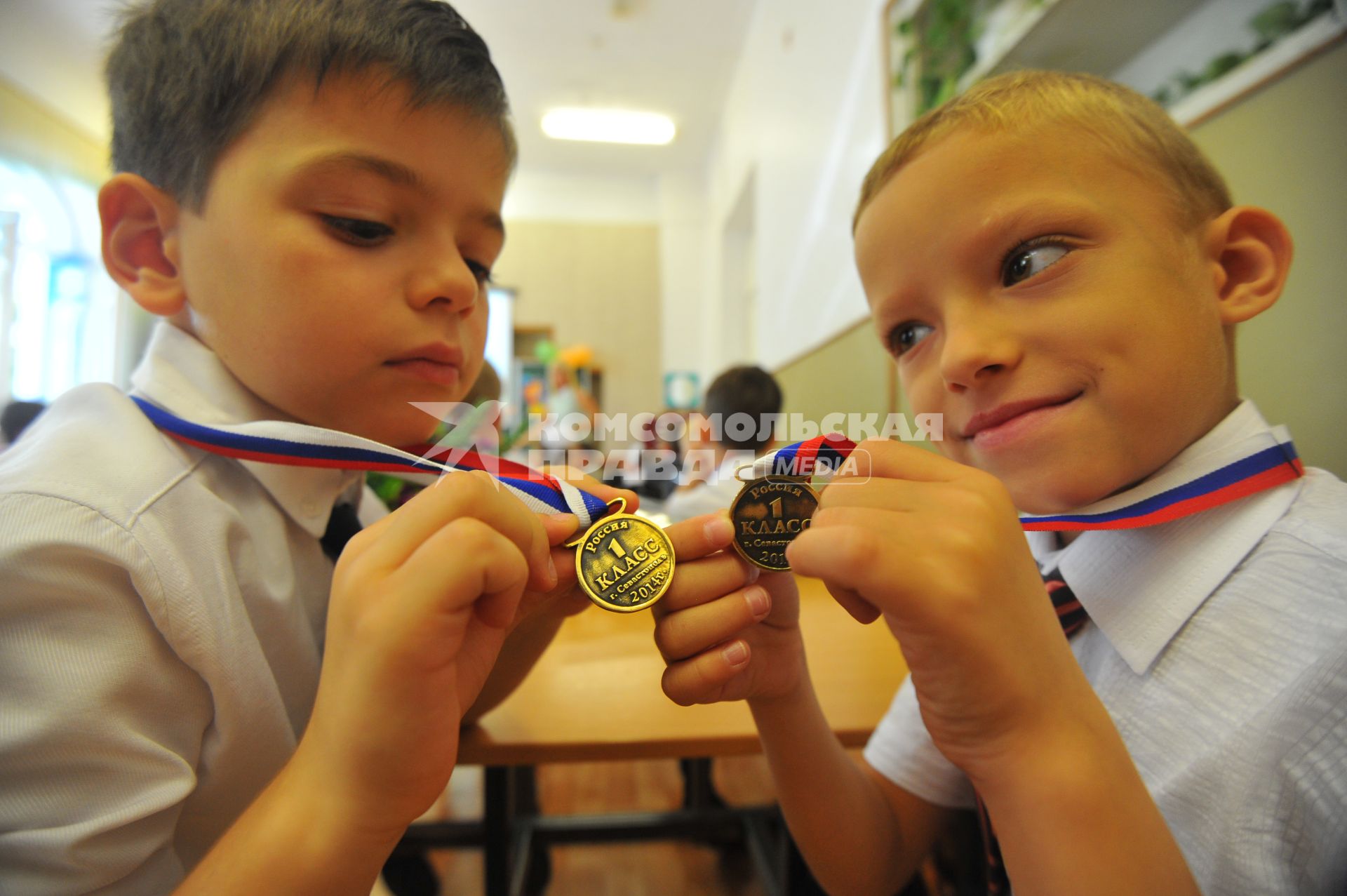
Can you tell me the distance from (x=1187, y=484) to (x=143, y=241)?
1.16 metres

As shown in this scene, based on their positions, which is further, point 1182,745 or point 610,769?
point 610,769

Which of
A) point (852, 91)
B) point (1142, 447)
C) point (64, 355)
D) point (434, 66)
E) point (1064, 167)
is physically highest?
A: point (852, 91)

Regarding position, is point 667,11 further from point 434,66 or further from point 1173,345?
point 1173,345

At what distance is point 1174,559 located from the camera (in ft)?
1.83

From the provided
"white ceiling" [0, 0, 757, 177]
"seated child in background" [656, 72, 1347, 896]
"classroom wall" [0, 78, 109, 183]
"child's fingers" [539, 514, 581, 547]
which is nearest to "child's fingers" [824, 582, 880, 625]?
"seated child in background" [656, 72, 1347, 896]

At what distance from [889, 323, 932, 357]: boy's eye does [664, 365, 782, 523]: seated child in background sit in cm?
126

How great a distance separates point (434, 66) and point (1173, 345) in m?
0.86

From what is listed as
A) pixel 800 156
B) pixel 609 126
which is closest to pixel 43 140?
pixel 609 126

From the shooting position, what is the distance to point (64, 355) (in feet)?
14.5

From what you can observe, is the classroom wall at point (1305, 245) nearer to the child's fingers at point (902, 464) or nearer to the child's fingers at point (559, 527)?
the child's fingers at point (902, 464)

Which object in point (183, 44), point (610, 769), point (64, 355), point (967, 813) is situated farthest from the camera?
point (64, 355)

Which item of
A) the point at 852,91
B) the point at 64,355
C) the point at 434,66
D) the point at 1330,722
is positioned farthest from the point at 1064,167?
the point at 64,355

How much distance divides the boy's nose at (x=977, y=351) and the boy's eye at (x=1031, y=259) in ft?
0.18

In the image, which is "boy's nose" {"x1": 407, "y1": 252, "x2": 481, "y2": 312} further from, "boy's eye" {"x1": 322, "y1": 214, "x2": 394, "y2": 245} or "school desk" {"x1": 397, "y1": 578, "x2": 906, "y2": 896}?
"school desk" {"x1": 397, "y1": 578, "x2": 906, "y2": 896}
